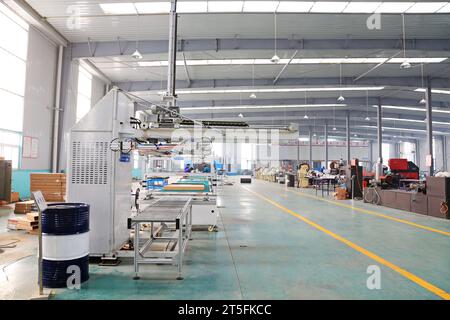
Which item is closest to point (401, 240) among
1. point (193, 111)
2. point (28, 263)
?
Answer: point (28, 263)

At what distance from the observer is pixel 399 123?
933 inches

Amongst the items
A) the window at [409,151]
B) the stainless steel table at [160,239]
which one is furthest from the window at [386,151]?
the stainless steel table at [160,239]

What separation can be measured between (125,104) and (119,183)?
107 cm

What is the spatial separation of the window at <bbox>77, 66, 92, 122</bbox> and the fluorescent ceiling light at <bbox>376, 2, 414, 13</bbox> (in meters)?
11.5

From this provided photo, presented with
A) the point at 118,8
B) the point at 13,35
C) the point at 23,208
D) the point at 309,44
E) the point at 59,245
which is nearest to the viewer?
the point at 59,245

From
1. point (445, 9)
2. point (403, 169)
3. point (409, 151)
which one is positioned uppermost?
point (445, 9)

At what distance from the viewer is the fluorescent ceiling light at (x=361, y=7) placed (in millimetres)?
7547


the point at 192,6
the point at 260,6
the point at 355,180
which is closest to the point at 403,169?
the point at 355,180

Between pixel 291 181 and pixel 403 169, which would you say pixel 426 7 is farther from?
pixel 291 181

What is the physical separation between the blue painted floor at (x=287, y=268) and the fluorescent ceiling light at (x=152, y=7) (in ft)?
20.8

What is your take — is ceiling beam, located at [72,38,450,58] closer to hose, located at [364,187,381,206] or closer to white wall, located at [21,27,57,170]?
white wall, located at [21,27,57,170]

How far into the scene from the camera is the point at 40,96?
9500 millimetres

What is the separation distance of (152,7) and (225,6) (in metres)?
2.09

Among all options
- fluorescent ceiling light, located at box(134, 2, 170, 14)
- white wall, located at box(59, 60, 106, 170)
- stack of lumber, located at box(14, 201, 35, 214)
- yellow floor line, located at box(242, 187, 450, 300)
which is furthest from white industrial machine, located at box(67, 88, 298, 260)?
white wall, located at box(59, 60, 106, 170)
